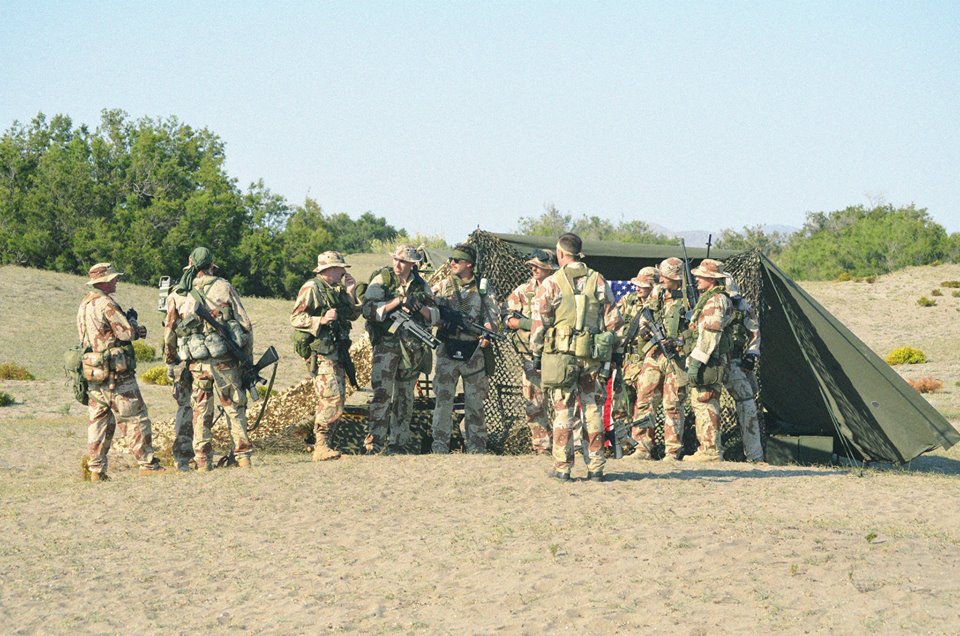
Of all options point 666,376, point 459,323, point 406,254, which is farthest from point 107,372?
point 666,376

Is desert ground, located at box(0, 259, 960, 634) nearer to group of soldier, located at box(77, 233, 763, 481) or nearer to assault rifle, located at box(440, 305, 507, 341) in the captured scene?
group of soldier, located at box(77, 233, 763, 481)

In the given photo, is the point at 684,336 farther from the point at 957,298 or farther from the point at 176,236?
the point at 176,236

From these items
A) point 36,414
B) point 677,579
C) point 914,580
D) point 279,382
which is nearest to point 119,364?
point 677,579

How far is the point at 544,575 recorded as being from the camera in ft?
20.7

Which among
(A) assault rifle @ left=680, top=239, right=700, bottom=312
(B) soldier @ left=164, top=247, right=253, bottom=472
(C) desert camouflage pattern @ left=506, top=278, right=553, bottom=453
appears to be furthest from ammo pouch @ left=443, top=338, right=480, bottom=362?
(A) assault rifle @ left=680, top=239, right=700, bottom=312

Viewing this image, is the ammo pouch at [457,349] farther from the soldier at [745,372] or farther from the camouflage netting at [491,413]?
the soldier at [745,372]

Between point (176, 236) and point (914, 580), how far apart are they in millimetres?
44857

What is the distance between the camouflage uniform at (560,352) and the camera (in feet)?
28.1

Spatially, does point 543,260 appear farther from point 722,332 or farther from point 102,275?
point 102,275

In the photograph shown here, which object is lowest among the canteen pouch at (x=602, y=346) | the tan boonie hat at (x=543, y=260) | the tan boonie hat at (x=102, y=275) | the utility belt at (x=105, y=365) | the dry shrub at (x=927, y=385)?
the dry shrub at (x=927, y=385)

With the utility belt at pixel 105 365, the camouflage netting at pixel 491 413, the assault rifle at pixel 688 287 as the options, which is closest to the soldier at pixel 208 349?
the utility belt at pixel 105 365

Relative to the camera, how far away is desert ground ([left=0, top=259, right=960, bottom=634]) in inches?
227

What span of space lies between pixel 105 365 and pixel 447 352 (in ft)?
10.6

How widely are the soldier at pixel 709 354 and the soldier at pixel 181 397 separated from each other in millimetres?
4687
